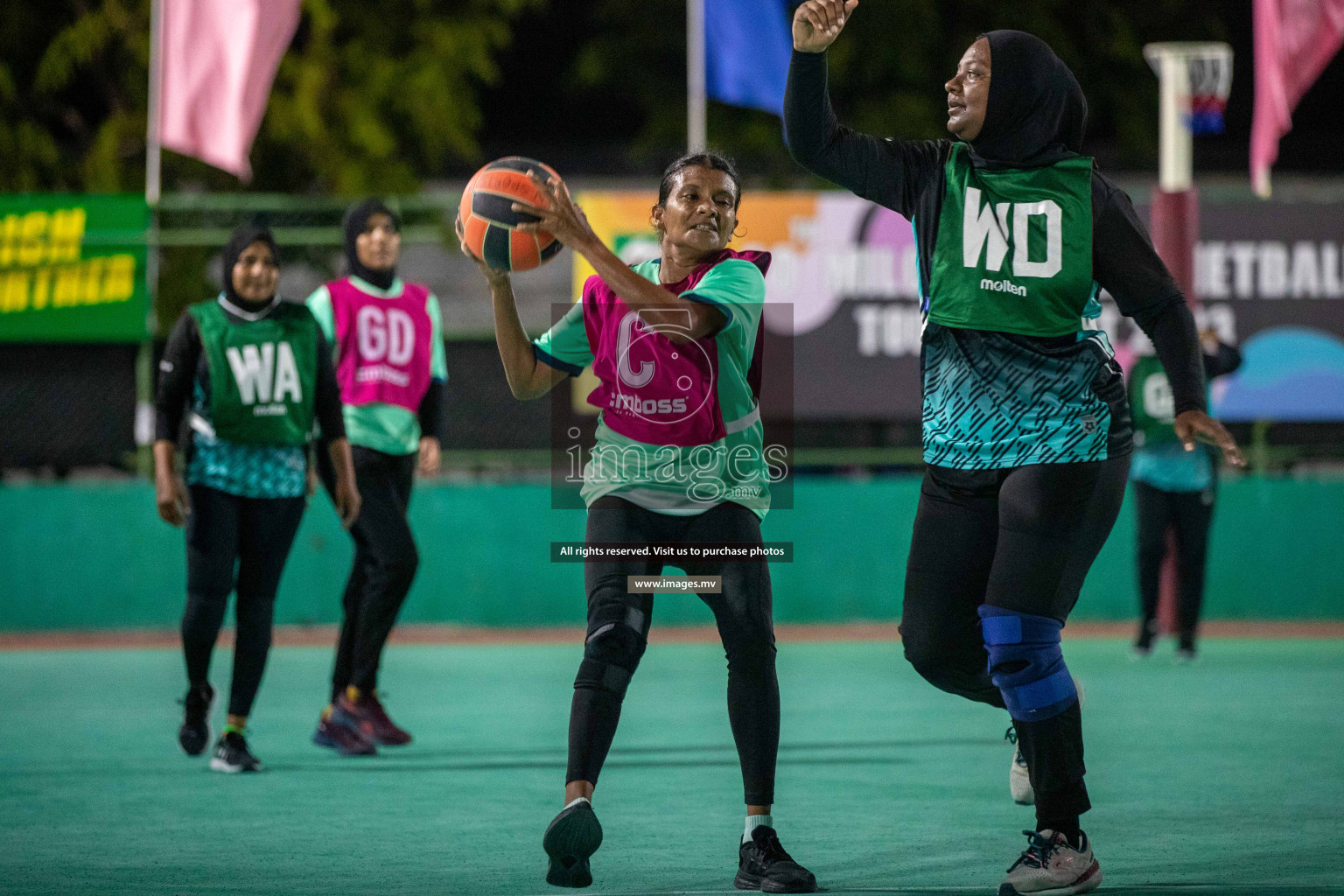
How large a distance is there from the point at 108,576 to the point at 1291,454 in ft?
31.5

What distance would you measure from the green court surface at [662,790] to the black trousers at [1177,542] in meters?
0.94

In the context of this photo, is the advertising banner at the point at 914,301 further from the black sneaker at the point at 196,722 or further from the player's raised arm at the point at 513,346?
the player's raised arm at the point at 513,346

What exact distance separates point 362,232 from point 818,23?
371cm

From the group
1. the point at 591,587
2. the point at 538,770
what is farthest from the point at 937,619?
the point at 538,770

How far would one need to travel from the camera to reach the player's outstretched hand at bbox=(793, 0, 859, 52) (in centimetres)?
443

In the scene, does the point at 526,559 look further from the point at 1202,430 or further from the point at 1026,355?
the point at 1202,430

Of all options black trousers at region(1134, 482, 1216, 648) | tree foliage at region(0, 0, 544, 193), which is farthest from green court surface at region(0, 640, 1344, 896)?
tree foliage at region(0, 0, 544, 193)

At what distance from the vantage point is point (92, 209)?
45.3 feet

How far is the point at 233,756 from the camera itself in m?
6.80

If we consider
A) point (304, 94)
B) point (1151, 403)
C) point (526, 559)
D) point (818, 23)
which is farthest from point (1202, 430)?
point (304, 94)

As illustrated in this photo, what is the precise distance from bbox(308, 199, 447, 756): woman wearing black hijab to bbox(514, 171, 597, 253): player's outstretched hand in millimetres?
3039

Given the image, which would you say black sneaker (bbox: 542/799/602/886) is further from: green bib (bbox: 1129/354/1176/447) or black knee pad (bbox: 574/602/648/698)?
green bib (bbox: 1129/354/1176/447)

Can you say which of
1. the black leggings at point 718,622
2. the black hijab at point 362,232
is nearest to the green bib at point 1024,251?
the black leggings at point 718,622

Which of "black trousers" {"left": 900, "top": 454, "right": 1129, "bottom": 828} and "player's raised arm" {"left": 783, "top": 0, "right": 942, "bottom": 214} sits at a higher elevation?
"player's raised arm" {"left": 783, "top": 0, "right": 942, "bottom": 214}
